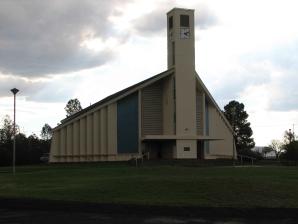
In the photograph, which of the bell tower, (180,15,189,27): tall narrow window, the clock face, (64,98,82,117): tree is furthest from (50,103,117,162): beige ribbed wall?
(64,98,82,117): tree

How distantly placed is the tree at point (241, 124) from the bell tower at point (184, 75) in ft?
153

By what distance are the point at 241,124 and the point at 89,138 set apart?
52.7m

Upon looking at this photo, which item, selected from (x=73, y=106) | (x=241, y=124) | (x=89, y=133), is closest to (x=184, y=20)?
(x=89, y=133)

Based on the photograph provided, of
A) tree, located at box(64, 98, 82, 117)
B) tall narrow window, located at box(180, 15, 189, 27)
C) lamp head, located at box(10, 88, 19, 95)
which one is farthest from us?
tree, located at box(64, 98, 82, 117)

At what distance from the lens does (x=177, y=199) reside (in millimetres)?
17234

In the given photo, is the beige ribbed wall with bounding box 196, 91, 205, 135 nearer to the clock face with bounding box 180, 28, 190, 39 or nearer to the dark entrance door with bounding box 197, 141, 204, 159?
the dark entrance door with bounding box 197, 141, 204, 159

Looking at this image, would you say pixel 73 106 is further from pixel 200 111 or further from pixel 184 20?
pixel 184 20

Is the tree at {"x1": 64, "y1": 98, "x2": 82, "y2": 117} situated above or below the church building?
above

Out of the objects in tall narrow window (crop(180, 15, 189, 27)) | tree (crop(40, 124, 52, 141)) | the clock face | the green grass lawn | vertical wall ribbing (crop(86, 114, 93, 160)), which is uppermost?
tall narrow window (crop(180, 15, 189, 27))

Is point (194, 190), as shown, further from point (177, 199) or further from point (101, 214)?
point (101, 214)

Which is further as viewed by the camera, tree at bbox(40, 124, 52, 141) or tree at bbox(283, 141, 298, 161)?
tree at bbox(40, 124, 52, 141)

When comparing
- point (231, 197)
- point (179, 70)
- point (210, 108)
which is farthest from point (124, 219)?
point (210, 108)

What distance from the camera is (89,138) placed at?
66.0m

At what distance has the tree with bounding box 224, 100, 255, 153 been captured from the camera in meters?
110
